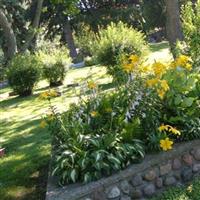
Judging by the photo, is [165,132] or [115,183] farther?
[165,132]

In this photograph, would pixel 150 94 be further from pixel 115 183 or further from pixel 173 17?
pixel 173 17

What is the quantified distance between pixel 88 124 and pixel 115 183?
3.33 ft

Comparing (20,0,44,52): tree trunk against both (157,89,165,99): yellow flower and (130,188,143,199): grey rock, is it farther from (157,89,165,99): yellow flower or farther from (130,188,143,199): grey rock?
(130,188,143,199): grey rock

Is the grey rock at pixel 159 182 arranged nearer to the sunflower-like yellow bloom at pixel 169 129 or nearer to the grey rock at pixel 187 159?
the grey rock at pixel 187 159

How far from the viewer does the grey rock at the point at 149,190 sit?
503 cm

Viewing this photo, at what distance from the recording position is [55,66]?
17734 millimetres

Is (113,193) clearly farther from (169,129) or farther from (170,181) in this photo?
(169,129)

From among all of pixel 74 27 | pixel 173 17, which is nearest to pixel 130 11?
pixel 74 27

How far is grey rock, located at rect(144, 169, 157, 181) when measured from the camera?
502 cm

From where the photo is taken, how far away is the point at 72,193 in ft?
15.0

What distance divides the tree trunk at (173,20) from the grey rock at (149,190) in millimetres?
10301

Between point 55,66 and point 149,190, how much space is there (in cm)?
1311

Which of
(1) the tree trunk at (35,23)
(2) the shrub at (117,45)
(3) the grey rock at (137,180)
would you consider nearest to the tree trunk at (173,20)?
(2) the shrub at (117,45)

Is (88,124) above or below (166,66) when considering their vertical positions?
below
